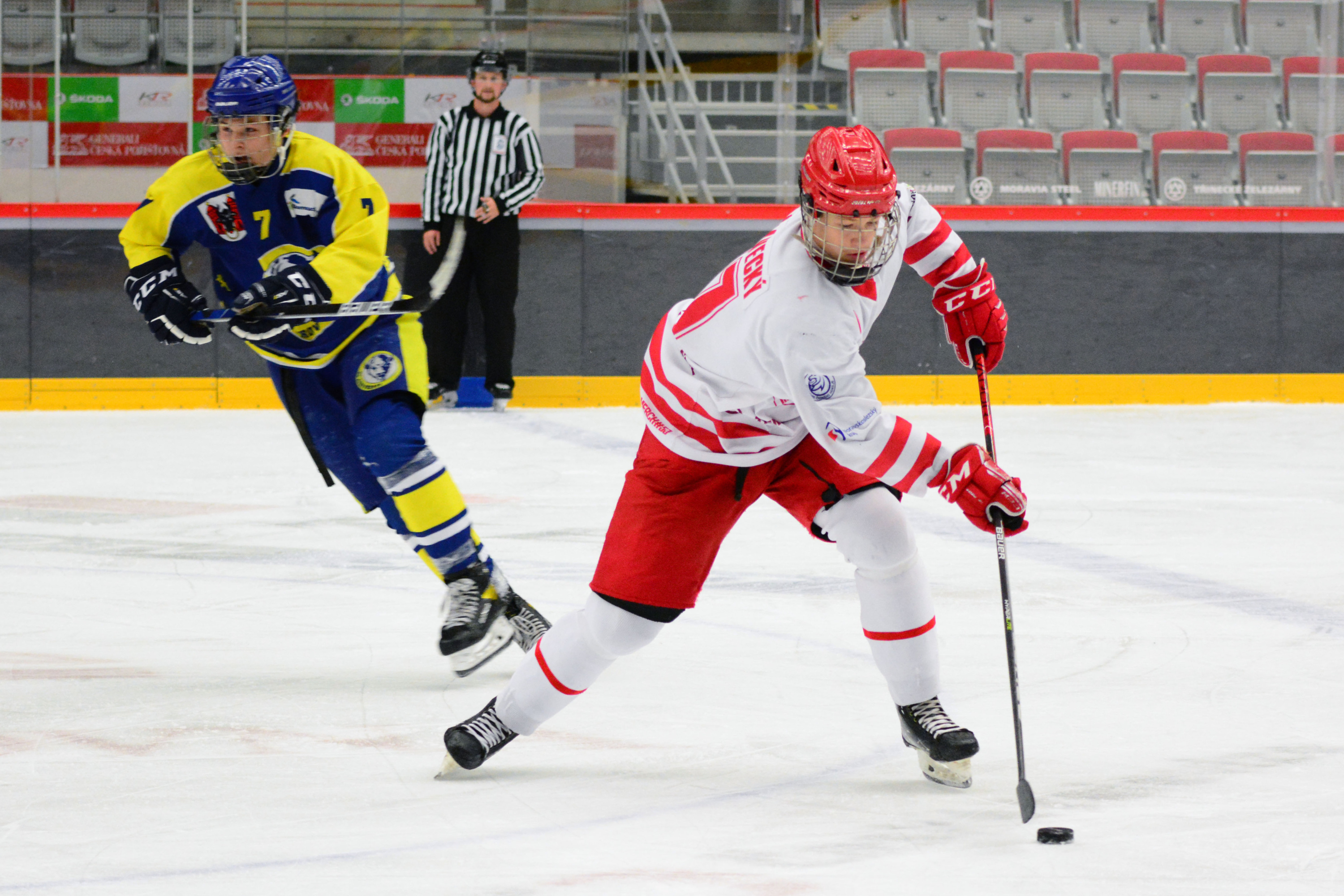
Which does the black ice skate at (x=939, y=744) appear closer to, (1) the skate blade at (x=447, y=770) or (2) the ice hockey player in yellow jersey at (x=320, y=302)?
(1) the skate blade at (x=447, y=770)

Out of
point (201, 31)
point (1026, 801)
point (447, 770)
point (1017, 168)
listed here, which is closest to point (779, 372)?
point (1026, 801)

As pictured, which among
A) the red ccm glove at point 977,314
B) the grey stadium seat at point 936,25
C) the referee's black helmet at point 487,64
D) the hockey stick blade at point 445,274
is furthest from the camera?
the grey stadium seat at point 936,25

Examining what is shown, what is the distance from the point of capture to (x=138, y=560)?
4.19m

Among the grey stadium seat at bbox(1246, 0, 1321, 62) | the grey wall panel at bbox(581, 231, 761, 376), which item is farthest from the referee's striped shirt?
the grey stadium seat at bbox(1246, 0, 1321, 62)

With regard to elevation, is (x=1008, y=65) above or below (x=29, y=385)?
above

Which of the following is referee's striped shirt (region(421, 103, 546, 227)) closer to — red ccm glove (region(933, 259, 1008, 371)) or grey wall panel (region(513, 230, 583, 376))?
grey wall panel (region(513, 230, 583, 376))

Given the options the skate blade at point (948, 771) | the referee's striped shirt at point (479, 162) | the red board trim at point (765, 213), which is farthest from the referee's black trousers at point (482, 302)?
the skate blade at point (948, 771)

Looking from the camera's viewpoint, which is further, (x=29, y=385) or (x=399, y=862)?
(x=29, y=385)

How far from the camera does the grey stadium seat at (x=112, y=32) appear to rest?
25.6 ft

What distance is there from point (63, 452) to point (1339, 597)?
481cm

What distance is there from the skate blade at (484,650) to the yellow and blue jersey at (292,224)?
645mm

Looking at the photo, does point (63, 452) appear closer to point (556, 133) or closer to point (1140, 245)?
point (556, 133)

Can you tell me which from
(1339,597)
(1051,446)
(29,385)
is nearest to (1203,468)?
(1051,446)

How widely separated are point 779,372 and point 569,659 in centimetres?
Result: 56
